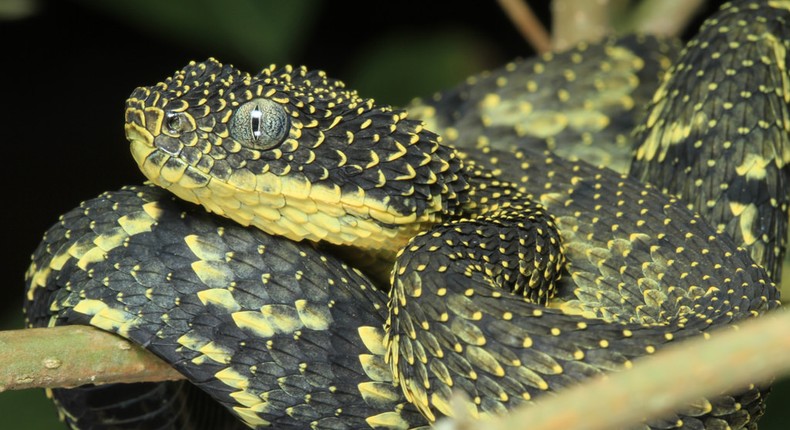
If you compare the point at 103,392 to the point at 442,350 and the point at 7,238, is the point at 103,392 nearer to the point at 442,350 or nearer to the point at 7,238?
the point at 442,350

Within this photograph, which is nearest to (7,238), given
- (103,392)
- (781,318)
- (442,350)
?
(103,392)

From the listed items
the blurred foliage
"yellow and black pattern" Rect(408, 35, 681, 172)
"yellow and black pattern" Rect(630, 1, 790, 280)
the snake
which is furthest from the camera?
the blurred foliage

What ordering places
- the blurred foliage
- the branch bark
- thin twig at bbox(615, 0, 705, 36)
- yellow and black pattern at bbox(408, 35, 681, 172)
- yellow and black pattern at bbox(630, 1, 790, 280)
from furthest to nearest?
1. the blurred foliage
2. thin twig at bbox(615, 0, 705, 36)
3. yellow and black pattern at bbox(408, 35, 681, 172)
4. yellow and black pattern at bbox(630, 1, 790, 280)
5. the branch bark

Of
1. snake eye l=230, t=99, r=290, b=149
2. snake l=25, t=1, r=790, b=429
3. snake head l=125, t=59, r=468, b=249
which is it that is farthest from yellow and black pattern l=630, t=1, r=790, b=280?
snake eye l=230, t=99, r=290, b=149

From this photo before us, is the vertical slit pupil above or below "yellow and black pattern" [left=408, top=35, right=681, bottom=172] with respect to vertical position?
below

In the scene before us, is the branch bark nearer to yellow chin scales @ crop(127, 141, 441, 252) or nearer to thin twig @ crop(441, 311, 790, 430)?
thin twig @ crop(441, 311, 790, 430)

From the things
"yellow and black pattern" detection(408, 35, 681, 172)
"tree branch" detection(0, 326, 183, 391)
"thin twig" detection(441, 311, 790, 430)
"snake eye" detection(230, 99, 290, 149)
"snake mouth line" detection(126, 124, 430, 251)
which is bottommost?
"thin twig" detection(441, 311, 790, 430)

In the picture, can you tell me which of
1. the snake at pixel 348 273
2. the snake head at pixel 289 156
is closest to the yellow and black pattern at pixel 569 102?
the snake at pixel 348 273

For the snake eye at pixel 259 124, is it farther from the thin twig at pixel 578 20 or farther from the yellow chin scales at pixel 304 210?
the thin twig at pixel 578 20

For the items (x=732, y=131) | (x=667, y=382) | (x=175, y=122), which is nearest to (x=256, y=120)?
(x=175, y=122)

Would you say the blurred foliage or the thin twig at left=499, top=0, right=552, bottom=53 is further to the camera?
the blurred foliage
